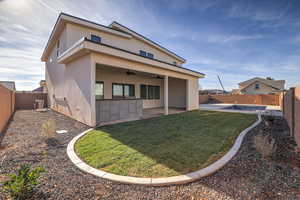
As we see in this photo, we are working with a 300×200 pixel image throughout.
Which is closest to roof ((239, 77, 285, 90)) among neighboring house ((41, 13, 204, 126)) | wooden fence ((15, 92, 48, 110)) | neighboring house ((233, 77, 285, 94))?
neighboring house ((233, 77, 285, 94))

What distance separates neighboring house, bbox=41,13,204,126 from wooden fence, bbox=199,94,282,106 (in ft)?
46.0

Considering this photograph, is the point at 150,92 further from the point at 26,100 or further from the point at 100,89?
the point at 26,100

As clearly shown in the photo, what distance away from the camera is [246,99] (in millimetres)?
23328

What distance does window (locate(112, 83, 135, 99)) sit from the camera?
1099 centimetres

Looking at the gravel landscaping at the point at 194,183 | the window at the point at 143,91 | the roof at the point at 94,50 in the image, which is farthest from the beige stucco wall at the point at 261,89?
the gravel landscaping at the point at 194,183

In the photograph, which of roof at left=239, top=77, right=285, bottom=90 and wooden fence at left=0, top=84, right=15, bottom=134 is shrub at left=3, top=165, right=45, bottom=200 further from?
roof at left=239, top=77, right=285, bottom=90

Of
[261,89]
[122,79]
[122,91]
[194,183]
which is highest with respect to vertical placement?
[261,89]

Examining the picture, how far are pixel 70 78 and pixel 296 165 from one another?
34.2 ft

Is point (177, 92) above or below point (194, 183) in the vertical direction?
above

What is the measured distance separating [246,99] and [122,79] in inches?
906

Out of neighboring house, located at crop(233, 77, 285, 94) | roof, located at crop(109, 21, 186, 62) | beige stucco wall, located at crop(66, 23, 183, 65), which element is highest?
roof, located at crop(109, 21, 186, 62)

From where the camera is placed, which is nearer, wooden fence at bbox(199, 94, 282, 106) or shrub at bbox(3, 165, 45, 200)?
shrub at bbox(3, 165, 45, 200)

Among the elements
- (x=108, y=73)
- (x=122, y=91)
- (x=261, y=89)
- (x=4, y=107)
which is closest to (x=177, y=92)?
(x=122, y=91)

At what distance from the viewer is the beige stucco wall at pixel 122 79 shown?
1005 cm
